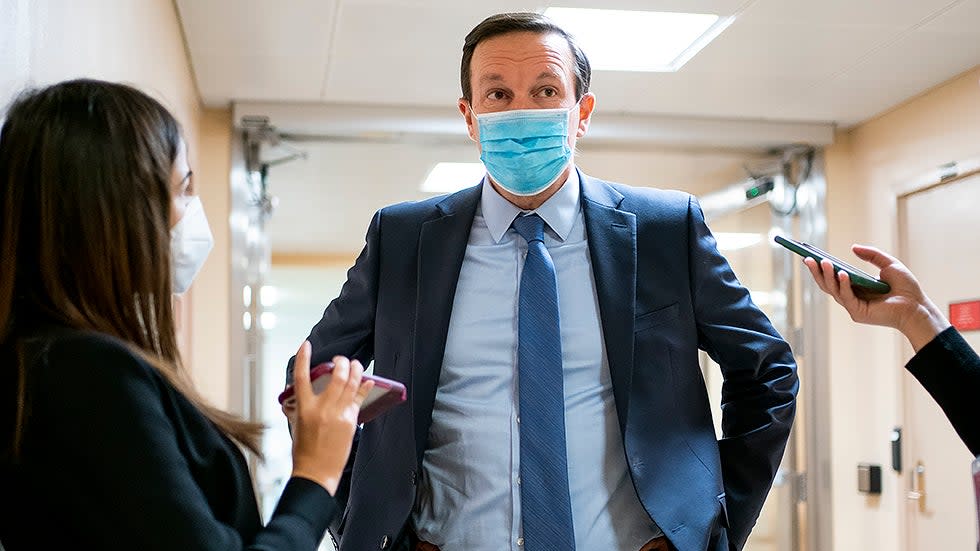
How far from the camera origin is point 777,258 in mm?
4891

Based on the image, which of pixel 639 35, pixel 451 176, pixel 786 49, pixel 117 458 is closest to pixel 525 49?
pixel 117 458

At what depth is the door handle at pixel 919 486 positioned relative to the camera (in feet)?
13.4

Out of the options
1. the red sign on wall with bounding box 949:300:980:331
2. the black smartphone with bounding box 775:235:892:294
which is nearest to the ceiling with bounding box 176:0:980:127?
the red sign on wall with bounding box 949:300:980:331

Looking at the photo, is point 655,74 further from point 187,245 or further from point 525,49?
point 187,245

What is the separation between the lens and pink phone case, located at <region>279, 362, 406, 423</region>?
3.71ft

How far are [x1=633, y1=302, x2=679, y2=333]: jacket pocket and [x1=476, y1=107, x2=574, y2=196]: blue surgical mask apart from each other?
0.88ft

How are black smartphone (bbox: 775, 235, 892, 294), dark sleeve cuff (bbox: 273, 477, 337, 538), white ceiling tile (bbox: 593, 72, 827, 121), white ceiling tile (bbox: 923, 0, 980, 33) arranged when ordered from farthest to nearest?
white ceiling tile (bbox: 593, 72, 827, 121) < white ceiling tile (bbox: 923, 0, 980, 33) < black smartphone (bbox: 775, 235, 892, 294) < dark sleeve cuff (bbox: 273, 477, 337, 538)

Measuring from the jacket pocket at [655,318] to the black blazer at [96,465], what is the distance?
0.80 metres

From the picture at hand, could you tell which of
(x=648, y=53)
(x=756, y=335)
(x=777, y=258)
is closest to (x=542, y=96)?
(x=756, y=335)

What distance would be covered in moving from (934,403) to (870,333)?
0.63 metres

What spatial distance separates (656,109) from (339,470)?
355 cm

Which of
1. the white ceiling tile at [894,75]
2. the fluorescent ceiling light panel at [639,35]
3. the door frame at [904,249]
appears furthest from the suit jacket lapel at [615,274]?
the door frame at [904,249]

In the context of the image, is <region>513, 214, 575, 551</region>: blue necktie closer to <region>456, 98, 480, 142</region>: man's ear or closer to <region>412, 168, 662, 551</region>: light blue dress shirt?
<region>412, 168, 662, 551</region>: light blue dress shirt

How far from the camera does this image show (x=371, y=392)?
1.17 metres
